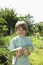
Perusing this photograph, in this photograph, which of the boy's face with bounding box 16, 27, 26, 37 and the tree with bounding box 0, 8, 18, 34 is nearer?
the boy's face with bounding box 16, 27, 26, 37

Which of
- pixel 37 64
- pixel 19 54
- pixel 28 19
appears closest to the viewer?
pixel 19 54

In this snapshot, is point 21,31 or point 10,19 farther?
point 10,19

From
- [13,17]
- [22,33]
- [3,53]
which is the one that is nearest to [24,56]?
[22,33]

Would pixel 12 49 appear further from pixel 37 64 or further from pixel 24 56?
pixel 37 64

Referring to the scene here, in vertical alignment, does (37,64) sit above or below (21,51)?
below

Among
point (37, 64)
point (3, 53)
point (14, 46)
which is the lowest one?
point (37, 64)

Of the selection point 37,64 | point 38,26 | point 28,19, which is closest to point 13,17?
point 28,19

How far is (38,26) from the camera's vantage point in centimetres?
3419

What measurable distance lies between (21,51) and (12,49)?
0.12 metres

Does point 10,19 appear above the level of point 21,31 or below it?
above

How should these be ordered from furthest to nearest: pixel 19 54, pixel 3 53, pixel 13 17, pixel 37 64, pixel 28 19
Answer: pixel 28 19, pixel 13 17, pixel 37 64, pixel 3 53, pixel 19 54

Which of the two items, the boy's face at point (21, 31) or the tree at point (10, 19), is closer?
the boy's face at point (21, 31)

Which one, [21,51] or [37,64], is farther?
[37,64]

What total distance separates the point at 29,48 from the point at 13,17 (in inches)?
1087
